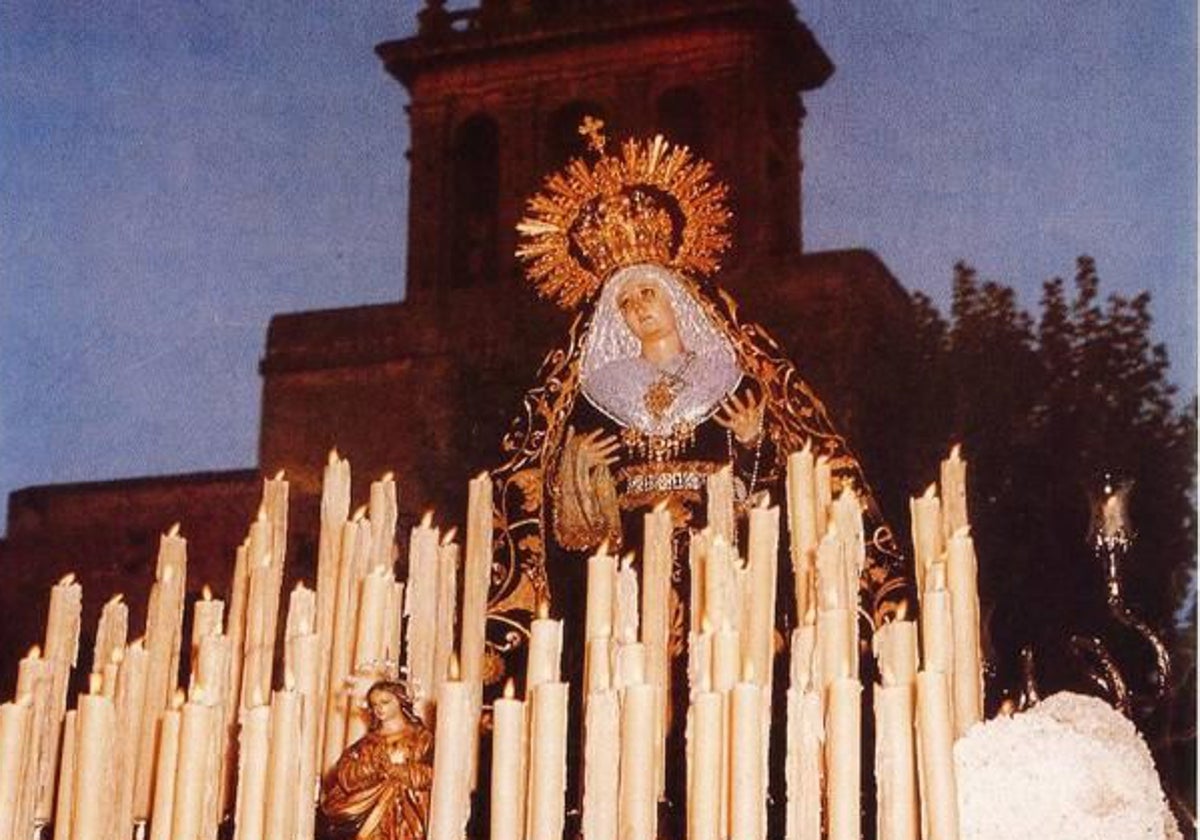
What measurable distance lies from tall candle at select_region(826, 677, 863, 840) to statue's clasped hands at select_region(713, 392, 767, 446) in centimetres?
212

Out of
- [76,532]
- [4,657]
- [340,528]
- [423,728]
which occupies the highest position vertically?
[76,532]

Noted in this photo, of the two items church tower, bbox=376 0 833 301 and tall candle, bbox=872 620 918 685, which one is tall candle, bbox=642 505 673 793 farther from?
church tower, bbox=376 0 833 301

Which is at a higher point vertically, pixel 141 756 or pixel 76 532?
pixel 76 532

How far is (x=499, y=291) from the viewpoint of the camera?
1370 centimetres

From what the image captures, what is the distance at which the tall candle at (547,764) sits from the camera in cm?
327

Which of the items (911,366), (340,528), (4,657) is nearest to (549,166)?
(911,366)

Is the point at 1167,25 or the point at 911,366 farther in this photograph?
the point at 911,366

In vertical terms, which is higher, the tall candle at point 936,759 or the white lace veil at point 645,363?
the white lace veil at point 645,363

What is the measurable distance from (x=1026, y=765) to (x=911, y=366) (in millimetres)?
9037

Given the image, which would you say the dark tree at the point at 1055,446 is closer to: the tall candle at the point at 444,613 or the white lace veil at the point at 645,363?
Result: the white lace veil at the point at 645,363

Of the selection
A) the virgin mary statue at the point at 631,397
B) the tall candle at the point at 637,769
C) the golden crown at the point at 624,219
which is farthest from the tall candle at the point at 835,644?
the golden crown at the point at 624,219

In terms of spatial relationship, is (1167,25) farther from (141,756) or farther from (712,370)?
(141,756)

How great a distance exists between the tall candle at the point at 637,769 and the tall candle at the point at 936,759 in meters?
0.49

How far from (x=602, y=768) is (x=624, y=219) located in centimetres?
257
